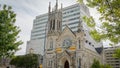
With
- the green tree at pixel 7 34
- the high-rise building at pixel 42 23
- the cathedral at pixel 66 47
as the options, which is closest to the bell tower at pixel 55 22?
the cathedral at pixel 66 47

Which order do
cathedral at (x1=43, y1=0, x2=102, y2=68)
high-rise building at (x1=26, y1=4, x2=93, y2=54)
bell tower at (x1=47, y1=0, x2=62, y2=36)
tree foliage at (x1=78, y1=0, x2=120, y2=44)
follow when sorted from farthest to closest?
high-rise building at (x1=26, y1=4, x2=93, y2=54), bell tower at (x1=47, y1=0, x2=62, y2=36), cathedral at (x1=43, y1=0, x2=102, y2=68), tree foliage at (x1=78, y1=0, x2=120, y2=44)

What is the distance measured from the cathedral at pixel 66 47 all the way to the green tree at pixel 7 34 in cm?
2008

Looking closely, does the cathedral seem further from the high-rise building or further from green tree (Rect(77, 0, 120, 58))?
the high-rise building

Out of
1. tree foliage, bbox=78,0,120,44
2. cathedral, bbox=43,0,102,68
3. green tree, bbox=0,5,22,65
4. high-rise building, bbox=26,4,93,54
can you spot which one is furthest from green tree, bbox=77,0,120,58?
high-rise building, bbox=26,4,93,54

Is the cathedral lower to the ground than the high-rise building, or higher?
lower

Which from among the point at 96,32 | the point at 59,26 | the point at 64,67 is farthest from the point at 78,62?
the point at 96,32

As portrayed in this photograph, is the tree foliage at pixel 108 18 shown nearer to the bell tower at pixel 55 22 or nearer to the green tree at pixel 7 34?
the green tree at pixel 7 34

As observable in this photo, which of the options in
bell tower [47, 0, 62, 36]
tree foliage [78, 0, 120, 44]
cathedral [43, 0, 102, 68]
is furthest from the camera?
bell tower [47, 0, 62, 36]

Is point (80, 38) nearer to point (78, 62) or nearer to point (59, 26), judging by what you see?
point (78, 62)

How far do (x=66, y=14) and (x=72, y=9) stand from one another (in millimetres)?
5091

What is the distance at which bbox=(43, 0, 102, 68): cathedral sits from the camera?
148ft

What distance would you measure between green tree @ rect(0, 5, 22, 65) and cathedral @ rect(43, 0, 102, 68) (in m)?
20.1

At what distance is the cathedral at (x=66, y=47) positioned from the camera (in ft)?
148

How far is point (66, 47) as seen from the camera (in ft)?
161
